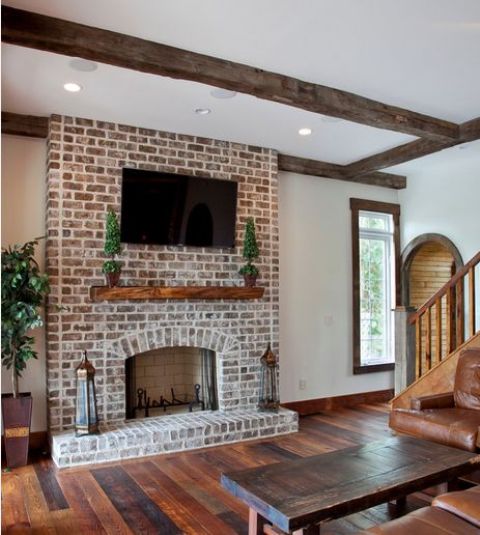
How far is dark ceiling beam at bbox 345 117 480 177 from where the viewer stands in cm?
465

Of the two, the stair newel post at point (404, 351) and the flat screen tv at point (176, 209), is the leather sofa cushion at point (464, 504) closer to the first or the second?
the stair newel post at point (404, 351)

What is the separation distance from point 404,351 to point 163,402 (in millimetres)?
2551

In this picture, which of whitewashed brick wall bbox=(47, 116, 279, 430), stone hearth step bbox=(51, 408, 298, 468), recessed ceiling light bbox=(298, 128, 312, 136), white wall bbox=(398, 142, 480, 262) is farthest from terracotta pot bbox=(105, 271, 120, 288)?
white wall bbox=(398, 142, 480, 262)

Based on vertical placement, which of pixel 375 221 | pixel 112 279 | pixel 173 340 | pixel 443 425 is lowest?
pixel 443 425

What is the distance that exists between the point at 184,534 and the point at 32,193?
325 centimetres

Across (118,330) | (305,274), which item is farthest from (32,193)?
(305,274)

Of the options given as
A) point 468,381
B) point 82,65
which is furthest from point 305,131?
point 468,381

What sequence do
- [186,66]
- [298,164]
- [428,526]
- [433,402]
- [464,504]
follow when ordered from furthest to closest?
[298,164] < [433,402] < [186,66] < [464,504] < [428,526]

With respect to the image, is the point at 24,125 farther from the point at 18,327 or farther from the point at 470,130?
the point at 470,130

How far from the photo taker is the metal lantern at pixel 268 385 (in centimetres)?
521

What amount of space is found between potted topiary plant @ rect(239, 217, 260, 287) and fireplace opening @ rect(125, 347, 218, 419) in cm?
88

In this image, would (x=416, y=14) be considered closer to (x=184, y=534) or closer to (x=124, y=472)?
(x=184, y=534)

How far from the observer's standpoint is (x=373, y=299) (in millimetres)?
6777

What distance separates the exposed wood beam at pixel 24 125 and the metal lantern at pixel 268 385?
122 inches
